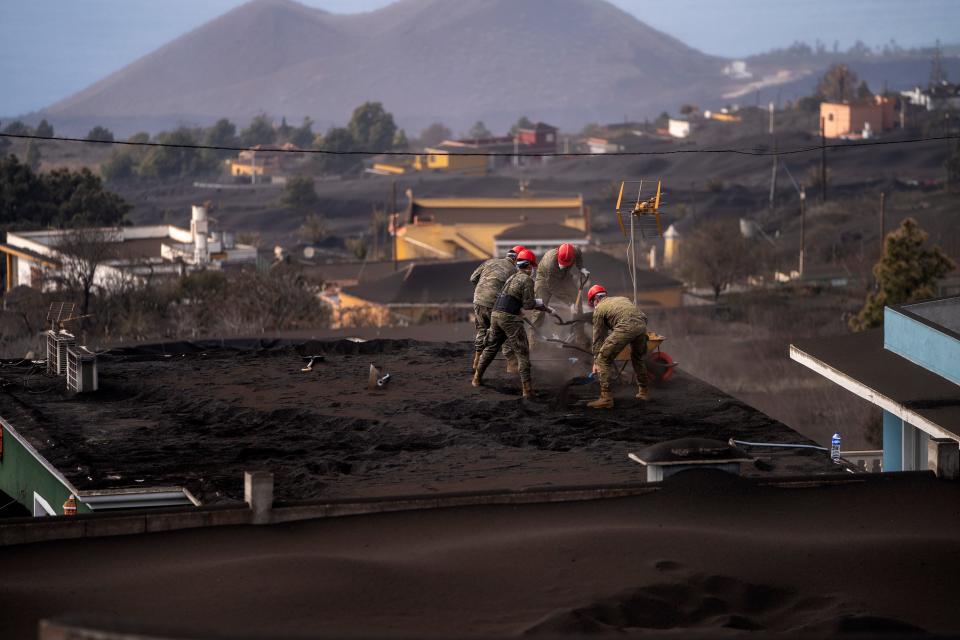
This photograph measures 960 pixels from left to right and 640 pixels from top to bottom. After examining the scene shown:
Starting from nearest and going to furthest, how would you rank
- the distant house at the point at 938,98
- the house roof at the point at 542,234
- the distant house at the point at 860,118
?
the house roof at the point at 542,234 < the distant house at the point at 860,118 < the distant house at the point at 938,98

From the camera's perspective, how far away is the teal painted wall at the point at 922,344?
16750mm

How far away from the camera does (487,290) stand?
59.7ft

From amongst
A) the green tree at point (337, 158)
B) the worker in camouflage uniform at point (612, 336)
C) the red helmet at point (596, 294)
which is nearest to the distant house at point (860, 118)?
the green tree at point (337, 158)

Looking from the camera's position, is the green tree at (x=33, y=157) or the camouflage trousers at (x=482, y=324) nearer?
the camouflage trousers at (x=482, y=324)

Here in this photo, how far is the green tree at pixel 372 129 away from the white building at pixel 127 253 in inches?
4277

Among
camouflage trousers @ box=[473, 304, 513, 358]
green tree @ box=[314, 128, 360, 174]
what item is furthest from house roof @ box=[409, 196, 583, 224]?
green tree @ box=[314, 128, 360, 174]

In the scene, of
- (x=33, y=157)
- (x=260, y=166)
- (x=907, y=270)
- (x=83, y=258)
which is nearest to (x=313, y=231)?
(x=83, y=258)

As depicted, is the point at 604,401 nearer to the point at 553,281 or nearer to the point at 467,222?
the point at 553,281

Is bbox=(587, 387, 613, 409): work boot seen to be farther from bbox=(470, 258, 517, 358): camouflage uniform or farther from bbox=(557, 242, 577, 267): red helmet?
bbox=(557, 242, 577, 267): red helmet

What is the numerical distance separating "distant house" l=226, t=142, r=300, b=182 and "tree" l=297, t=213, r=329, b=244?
4624cm

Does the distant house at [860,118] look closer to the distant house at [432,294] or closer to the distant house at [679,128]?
the distant house at [679,128]

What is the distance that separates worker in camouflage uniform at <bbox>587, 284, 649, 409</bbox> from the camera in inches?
651

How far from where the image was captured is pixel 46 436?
15.6 meters

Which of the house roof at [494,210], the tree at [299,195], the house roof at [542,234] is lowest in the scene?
the house roof at [542,234]
